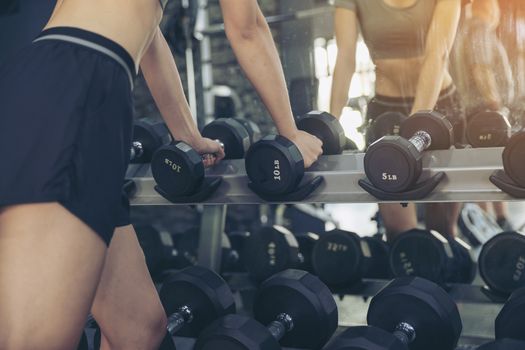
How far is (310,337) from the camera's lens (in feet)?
5.39

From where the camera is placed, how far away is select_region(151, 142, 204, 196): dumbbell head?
5.46 feet

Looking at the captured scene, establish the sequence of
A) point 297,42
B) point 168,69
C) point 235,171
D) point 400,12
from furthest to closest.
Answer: point 297,42, point 400,12, point 235,171, point 168,69

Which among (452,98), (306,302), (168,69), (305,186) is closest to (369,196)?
(305,186)

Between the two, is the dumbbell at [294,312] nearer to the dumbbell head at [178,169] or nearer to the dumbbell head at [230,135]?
the dumbbell head at [178,169]

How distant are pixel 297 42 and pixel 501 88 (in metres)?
0.79

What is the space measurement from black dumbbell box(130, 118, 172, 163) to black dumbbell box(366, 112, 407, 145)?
70 cm

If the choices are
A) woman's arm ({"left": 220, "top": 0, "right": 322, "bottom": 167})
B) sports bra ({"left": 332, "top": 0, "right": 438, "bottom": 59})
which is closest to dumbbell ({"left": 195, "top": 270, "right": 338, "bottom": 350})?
woman's arm ({"left": 220, "top": 0, "right": 322, "bottom": 167})

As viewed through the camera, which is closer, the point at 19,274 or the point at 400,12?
the point at 19,274

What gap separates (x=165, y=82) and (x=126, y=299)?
0.51 m

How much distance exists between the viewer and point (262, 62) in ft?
4.52

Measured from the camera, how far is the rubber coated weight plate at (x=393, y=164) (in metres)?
1.52

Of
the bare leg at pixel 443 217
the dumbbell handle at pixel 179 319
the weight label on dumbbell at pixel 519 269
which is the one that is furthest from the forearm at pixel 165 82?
the bare leg at pixel 443 217

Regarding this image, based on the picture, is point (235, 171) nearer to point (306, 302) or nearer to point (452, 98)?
point (306, 302)

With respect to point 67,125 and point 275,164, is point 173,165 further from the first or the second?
point 67,125
